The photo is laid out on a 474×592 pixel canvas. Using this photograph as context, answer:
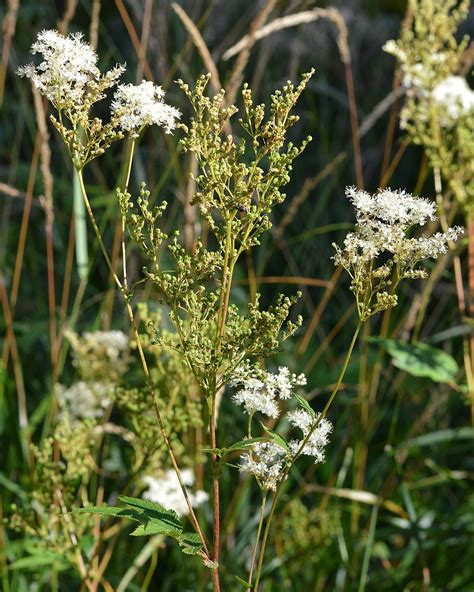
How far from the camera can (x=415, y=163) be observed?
4.61m

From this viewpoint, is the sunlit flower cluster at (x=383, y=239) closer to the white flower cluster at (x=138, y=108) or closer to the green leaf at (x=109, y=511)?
the white flower cluster at (x=138, y=108)

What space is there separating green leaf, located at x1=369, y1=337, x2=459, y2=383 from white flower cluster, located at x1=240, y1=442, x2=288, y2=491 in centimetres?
84

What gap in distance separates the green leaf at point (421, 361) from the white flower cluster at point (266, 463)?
0.84 metres

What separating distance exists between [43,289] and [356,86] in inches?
94.6

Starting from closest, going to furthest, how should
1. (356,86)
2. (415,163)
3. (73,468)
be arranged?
(73,468)
(415,163)
(356,86)

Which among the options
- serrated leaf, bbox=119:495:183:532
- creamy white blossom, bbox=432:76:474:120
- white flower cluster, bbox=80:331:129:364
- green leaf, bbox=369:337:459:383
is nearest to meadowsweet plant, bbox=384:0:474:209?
creamy white blossom, bbox=432:76:474:120

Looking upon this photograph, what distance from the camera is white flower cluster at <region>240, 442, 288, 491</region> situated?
1.18 m

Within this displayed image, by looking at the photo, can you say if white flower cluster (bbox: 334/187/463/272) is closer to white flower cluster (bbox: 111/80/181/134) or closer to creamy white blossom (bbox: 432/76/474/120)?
white flower cluster (bbox: 111/80/181/134)

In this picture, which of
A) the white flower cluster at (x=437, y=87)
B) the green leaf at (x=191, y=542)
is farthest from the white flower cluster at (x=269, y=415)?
the white flower cluster at (x=437, y=87)

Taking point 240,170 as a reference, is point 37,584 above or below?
below

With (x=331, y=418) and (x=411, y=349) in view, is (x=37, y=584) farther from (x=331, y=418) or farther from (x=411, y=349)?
(x=331, y=418)

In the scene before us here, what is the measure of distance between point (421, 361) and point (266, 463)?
101 cm

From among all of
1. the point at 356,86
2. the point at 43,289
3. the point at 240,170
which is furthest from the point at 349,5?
the point at 240,170

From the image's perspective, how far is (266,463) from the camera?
47.9 inches
